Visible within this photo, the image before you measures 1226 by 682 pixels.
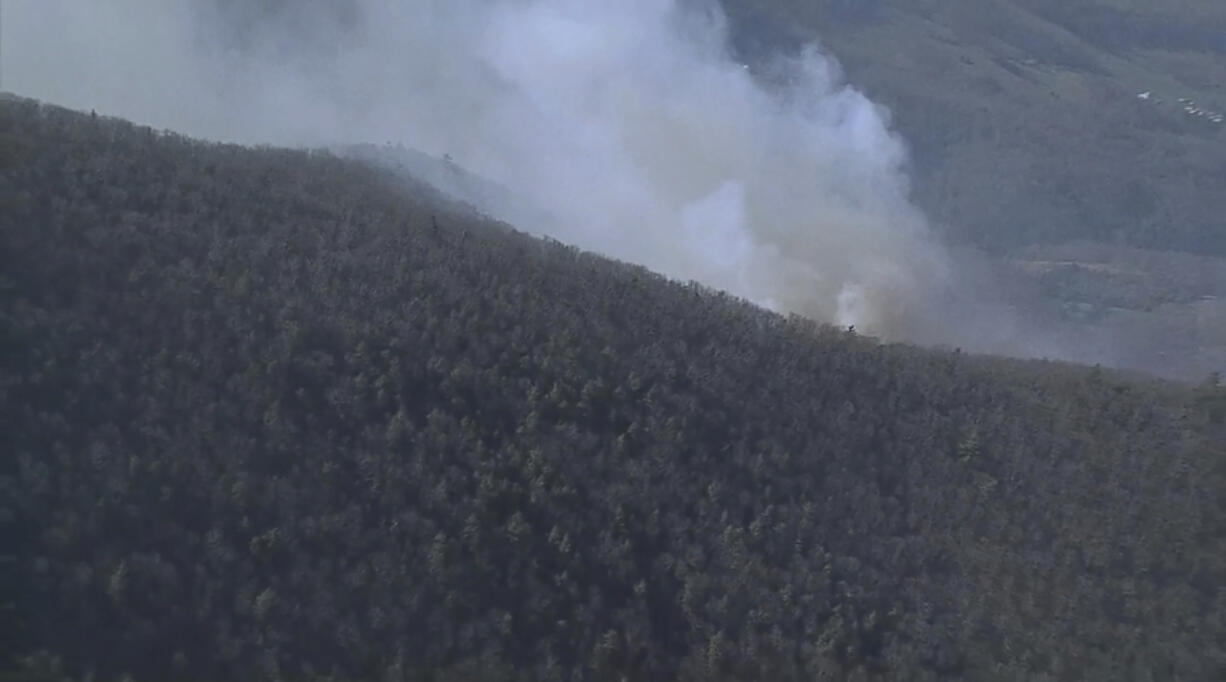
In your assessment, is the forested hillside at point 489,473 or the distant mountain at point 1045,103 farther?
the distant mountain at point 1045,103

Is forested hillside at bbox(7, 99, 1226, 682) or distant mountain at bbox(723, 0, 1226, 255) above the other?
distant mountain at bbox(723, 0, 1226, 255)

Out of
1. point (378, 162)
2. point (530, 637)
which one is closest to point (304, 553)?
point (530, 637)

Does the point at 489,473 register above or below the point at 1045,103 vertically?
below

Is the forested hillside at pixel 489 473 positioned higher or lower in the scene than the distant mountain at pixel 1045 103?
lower

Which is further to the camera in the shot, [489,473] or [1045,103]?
[1045,103]
